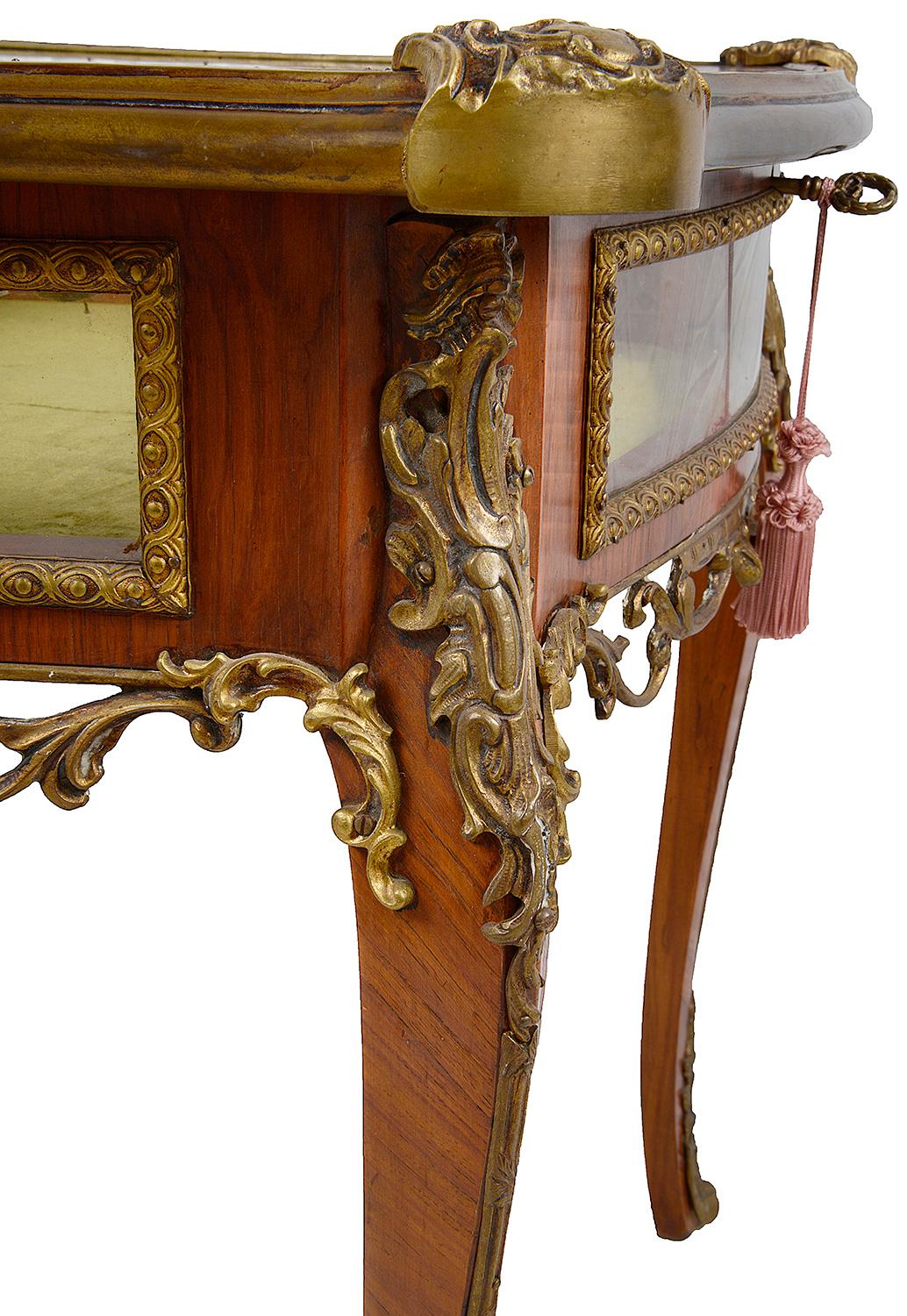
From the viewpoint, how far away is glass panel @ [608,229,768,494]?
1.03 m

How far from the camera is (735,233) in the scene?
1.12m

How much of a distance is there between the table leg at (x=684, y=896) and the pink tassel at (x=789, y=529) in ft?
0.37

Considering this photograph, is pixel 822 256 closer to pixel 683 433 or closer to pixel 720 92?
pixel 683 433

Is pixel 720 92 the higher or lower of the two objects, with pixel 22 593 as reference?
higher

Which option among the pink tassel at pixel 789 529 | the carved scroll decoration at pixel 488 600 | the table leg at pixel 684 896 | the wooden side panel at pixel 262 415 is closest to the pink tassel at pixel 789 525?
the pink tassel at pixel 789 529

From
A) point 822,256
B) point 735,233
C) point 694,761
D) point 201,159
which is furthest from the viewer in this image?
point 694,761

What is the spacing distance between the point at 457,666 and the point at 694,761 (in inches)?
26.4

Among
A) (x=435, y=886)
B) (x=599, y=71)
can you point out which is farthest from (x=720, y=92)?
(x=435, y=886)

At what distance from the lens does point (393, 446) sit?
0.89 meters

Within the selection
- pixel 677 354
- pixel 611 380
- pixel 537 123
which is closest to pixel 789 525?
pixel 677 354

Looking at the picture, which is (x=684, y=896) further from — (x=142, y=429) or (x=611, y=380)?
(x=142, y=429)

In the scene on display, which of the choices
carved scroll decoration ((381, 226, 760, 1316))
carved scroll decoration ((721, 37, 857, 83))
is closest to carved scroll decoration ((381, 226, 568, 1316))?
carved scroll decoration ((381, 226, 760, 1316))

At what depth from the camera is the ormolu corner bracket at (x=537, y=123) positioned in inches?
30.4

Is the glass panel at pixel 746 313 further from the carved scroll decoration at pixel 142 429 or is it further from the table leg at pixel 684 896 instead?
the carved scroll decoration at pixel 142 429
